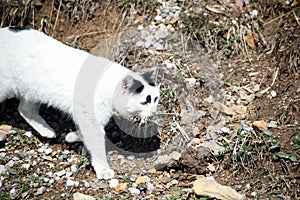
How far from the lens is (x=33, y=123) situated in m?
4.31

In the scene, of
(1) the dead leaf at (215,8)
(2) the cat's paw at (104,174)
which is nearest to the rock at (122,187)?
(2) the cat's paw at (104,174)

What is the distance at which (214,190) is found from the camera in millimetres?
3504

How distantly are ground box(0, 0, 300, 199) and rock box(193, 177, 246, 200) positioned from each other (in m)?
0.05

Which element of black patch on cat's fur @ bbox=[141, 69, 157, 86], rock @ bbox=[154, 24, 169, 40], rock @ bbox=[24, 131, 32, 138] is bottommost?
rock @ bbox=[24, 131, 32, 138]

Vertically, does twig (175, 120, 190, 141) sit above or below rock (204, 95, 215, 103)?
below

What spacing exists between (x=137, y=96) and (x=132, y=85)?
12 centimetres

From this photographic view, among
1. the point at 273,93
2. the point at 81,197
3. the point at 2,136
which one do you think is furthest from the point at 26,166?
the point at 273,93

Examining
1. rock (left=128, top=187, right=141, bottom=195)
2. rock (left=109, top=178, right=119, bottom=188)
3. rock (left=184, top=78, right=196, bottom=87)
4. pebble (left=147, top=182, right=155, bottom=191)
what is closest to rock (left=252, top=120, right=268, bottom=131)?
rock (left=184, top=78, right=196, bottom=87)

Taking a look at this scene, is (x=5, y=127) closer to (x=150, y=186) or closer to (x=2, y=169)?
(x=2, y=169)

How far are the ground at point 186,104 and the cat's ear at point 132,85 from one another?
789mm

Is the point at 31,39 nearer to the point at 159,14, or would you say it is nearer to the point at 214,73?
the point at 159,14

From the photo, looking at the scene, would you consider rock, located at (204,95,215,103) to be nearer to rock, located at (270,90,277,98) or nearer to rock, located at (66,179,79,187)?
rock, located at (270,90,277,98)

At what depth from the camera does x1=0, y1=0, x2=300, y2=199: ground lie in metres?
3.74

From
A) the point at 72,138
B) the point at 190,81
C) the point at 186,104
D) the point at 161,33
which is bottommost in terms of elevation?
the point at 72,138
